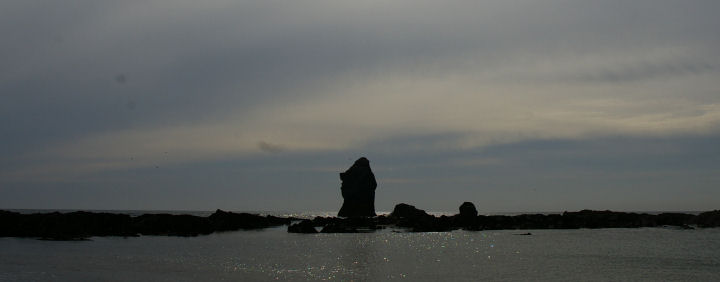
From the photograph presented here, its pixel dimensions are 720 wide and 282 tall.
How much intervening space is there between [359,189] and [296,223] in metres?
31.8

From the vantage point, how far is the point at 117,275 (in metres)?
44.2

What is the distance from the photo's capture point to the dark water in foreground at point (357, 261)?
45625mm

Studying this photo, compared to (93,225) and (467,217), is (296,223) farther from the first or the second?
(93,225)

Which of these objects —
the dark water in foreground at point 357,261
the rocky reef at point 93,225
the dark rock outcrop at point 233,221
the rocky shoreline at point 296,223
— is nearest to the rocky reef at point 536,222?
the rocky shoreline at point 296,223

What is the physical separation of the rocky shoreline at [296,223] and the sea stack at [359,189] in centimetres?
1102

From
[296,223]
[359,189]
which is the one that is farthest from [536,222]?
[296,223]

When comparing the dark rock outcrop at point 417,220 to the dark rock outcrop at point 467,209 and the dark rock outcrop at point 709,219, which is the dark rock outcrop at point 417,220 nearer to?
the dark rock outcrop at point 467,209

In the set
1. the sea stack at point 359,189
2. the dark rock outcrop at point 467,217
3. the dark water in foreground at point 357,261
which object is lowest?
the dark water in foreground at point 357,261

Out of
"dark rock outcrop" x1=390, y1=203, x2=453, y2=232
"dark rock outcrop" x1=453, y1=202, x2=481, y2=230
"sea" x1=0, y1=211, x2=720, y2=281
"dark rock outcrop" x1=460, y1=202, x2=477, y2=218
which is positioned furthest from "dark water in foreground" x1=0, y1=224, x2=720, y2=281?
A: "dark rock outcrop" x1=460, y1=202, x2=477, y2=218

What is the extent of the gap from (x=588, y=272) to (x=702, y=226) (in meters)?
90.0

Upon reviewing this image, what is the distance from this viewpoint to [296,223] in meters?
125

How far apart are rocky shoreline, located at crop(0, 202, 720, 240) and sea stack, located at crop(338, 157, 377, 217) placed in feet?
36.2

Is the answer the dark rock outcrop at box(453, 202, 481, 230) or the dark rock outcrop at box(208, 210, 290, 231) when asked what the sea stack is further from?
the dark rock outcrop at box(453, 202, 481, 230)

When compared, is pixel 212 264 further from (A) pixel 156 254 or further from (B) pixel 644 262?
(B) pixel 644 262
